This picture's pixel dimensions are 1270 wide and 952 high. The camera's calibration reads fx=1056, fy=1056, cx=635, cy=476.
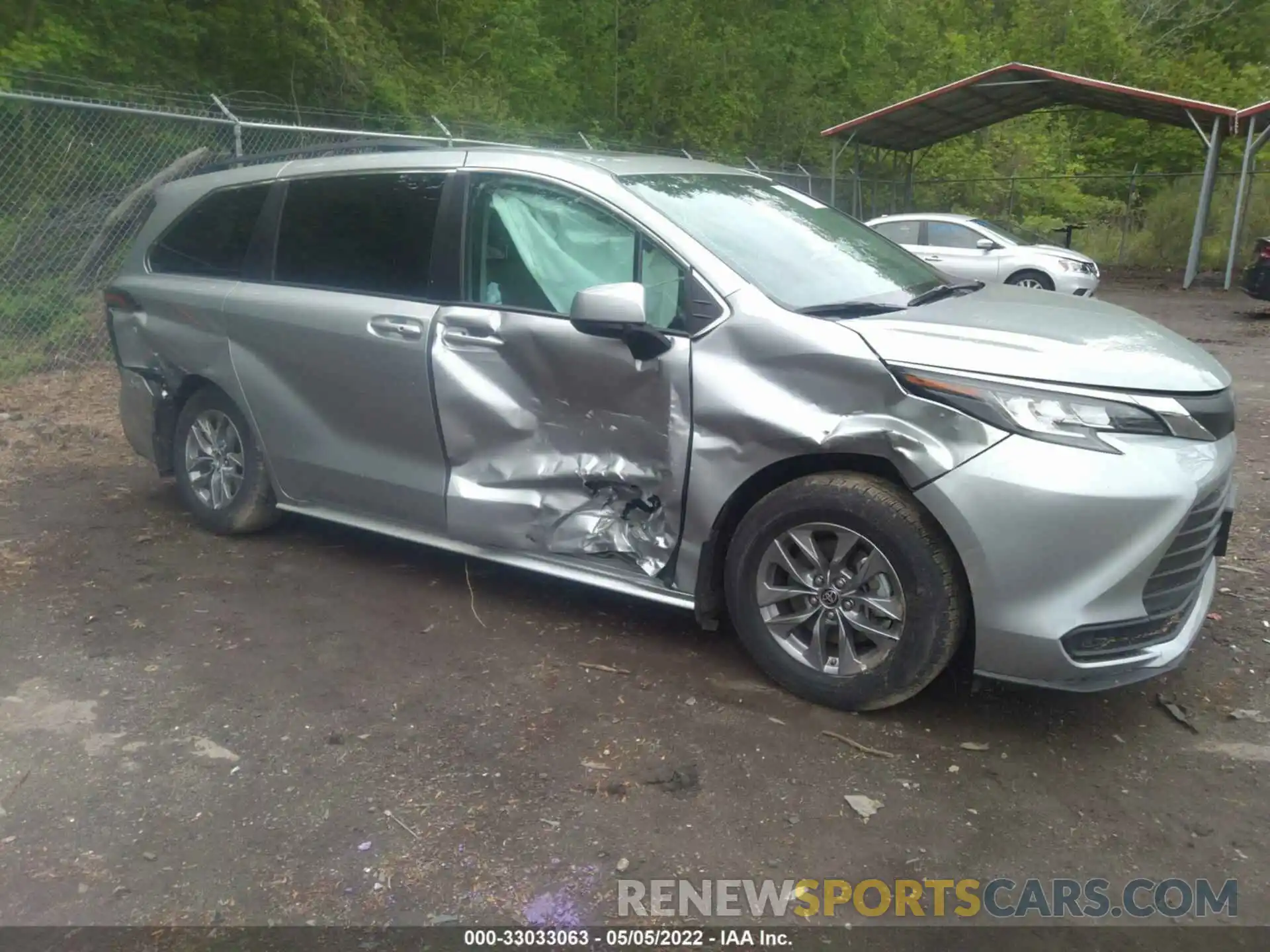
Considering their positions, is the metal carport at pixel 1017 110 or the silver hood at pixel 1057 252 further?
the metal carport at pixel 1017 110

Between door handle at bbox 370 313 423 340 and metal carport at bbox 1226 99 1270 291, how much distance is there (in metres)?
18.7

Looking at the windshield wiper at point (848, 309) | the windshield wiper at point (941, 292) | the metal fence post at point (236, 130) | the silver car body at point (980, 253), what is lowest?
the silver car body at point (980, 253)

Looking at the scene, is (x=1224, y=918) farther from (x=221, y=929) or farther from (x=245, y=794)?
(x=245, y=794)

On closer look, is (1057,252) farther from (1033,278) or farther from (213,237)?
(213,237)

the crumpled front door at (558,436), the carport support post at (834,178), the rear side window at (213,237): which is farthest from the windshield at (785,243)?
the carport support post at (834,178)

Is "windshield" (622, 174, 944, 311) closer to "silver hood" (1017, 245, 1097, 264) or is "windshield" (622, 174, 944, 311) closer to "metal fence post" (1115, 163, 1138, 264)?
"silver hood" (1017, 245, 1097, 264)

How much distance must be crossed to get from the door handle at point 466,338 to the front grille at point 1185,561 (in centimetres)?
241

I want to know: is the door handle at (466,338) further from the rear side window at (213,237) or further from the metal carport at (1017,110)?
the metal carport at (1017,110)

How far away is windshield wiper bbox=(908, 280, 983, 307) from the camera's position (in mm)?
3939

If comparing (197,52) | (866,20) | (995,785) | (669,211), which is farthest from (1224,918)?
(866,20)

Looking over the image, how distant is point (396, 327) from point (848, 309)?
184 cm

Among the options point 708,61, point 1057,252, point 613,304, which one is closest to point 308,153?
point 613,304

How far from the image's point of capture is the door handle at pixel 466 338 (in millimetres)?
4082

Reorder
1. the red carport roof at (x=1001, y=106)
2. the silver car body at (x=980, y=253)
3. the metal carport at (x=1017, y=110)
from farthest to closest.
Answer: the red carport roof at (x=1001, y=106)
the metal carport at (x=1017, y=110)
the silver car body at (x=980, y=253)
